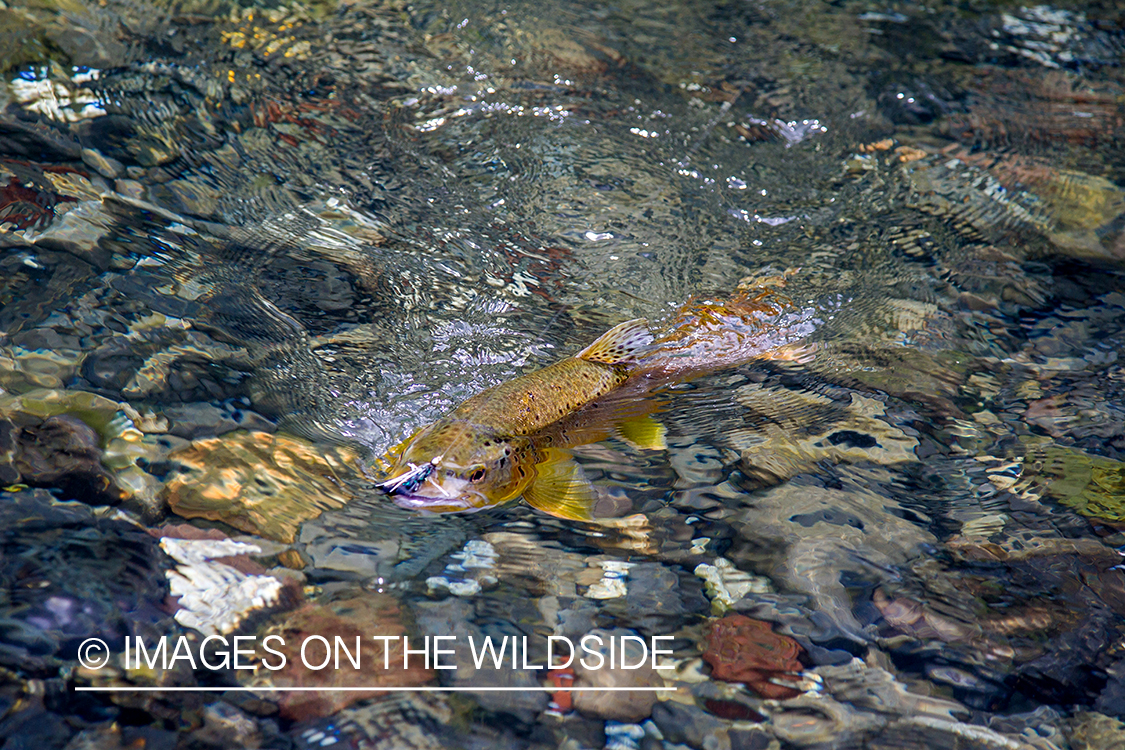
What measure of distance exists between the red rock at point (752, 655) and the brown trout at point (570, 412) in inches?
31.7

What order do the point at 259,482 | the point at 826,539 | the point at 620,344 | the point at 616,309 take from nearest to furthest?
the point at 259,482
the point at 826,539
the point at 620,344
the point at 616,309

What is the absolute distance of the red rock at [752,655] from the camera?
2896 millimetres

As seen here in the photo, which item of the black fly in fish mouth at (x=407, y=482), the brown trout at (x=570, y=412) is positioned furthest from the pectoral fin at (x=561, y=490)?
the black fly in fish mouth at (x=407, y=482)

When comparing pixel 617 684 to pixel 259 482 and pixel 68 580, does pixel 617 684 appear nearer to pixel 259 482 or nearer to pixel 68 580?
pixel 259 482

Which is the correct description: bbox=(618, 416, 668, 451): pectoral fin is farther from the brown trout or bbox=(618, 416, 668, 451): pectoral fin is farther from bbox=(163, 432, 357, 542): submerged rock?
bbox=(163, 432, 357, 542): submerged rock

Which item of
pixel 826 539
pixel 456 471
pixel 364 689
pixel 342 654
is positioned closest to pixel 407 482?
pixel 456 471

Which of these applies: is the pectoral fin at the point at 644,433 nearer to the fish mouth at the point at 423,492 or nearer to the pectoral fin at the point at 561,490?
the pectoral fin at the point at 561,490

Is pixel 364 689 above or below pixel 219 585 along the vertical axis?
below

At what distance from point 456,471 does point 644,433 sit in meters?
1.13

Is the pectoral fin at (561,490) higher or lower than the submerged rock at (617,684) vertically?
higher

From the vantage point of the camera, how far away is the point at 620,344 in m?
4.50

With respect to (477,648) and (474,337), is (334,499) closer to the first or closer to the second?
(477,648)

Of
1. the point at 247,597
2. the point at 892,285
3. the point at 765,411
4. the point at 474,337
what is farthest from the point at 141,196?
the point at 892,285

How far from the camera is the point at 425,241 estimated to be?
17.3 ft
